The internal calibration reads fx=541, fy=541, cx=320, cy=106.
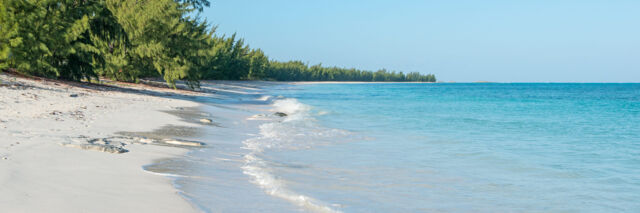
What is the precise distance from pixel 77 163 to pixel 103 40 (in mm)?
25536

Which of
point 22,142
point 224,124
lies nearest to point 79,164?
point 22,142

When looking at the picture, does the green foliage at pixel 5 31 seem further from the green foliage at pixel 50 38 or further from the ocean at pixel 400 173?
the ocean at pixel 400 173

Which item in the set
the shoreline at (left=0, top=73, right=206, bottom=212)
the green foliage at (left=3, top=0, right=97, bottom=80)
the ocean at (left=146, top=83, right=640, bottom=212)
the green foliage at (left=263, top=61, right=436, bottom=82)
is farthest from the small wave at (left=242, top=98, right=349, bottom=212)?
the green foliage at (left=263, top=61, right=436, bottom=82)

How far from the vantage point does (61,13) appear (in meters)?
24.7

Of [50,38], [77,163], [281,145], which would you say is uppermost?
[50,38]

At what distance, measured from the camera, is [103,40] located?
30.1 m

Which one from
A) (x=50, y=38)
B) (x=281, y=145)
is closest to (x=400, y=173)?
(x=281, y=145)

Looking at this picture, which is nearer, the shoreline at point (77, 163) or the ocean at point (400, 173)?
the shoreline at point (77, 163)

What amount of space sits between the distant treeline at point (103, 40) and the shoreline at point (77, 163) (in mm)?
9583

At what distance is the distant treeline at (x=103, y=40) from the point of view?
21344mm

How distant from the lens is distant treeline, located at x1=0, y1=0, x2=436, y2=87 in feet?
70.0

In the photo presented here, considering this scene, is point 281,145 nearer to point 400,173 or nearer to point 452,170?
point 400,173

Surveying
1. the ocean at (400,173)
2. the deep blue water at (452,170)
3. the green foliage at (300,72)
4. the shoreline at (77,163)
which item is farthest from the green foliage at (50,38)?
the green foliage at (300,72)

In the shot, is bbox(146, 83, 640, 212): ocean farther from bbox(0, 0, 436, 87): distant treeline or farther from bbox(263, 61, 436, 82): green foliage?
bbox(263, 61, 436, 82): green foliage
